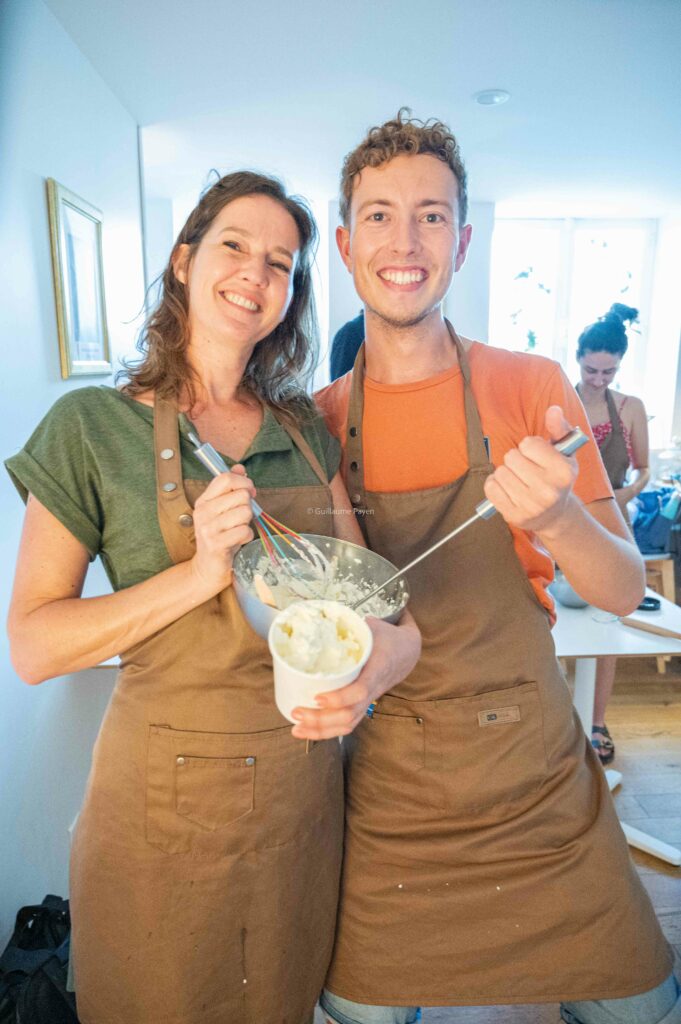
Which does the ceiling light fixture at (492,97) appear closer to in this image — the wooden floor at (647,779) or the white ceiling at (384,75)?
the white ceiling at (384,75)

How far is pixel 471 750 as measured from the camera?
116cm

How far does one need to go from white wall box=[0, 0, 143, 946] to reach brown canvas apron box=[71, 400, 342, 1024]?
79cm

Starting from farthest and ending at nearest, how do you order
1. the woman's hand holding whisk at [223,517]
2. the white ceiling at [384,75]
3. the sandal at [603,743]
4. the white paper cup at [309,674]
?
the sandal at [603,743]
the white ceiling at [384,75]
the woman's hand holding whisk at [223,517]
the white paper cup at [309,674]

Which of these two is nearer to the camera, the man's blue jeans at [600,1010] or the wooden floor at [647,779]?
the man's blue jeans at [600,1010]

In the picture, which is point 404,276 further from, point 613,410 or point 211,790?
point 613,410

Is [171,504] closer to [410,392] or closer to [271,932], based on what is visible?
[410,392]

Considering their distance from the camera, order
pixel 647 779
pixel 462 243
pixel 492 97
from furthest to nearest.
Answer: pixel 492 97 → pixel 647 779 → pixel 462 243

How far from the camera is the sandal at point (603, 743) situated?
2793mm

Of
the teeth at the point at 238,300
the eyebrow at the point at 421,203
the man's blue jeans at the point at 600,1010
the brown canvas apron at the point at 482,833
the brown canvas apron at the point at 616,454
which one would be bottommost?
the man's blue jeans at the point at 600,1010

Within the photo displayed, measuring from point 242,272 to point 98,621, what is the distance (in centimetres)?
63

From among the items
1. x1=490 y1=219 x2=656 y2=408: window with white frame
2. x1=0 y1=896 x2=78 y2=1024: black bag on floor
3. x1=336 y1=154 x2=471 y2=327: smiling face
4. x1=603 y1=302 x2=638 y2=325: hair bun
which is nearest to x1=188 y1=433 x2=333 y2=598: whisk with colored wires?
x1=336 y1=154 x2=471 y2=327: smiling face

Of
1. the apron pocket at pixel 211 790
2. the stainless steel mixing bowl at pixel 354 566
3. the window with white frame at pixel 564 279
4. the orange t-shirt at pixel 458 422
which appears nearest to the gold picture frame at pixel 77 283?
the orange t-shirt at pixel 458 422

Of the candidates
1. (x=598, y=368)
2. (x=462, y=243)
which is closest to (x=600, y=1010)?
(x=462, y=243)

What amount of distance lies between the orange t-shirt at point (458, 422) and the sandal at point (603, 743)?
183cm
